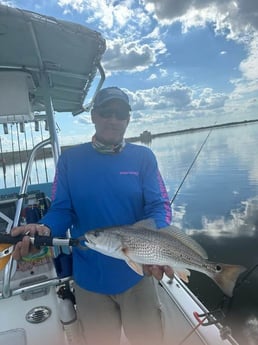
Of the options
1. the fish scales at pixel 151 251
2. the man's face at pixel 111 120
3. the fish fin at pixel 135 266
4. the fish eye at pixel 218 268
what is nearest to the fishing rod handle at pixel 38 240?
the fish scales at pixel 151 251

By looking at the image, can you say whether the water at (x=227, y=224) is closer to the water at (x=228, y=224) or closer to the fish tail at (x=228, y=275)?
the water at (x=228, y=224)

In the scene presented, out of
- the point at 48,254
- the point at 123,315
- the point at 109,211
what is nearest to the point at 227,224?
the point at 48,254

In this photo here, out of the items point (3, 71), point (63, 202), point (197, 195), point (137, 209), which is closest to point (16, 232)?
point (63, 202)

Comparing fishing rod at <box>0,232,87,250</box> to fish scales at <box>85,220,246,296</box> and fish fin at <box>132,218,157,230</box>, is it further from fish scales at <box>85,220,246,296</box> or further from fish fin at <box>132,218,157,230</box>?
fish fin at <box>132,218,157,230</box>

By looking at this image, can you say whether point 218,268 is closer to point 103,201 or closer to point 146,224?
point 146,224

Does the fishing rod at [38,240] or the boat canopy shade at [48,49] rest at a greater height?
the boat canopy shade at [48,49]

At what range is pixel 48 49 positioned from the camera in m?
3.07

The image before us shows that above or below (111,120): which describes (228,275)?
below

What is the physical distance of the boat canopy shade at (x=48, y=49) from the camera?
2.53 meters

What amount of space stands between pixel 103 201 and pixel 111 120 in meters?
0.68

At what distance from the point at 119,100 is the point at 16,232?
1.32 meters

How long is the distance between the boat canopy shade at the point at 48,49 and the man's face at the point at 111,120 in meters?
0.81

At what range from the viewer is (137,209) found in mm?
2441

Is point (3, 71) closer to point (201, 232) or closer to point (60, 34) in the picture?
point (60, 34)
